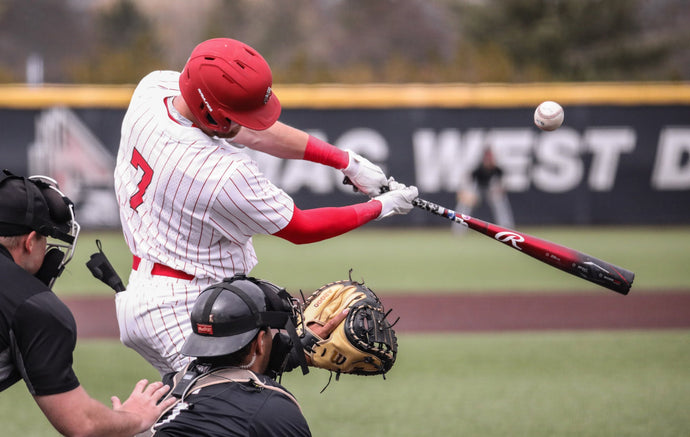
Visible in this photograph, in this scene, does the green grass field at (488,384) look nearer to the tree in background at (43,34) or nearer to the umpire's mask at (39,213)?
the umpire's mask at (39,213)

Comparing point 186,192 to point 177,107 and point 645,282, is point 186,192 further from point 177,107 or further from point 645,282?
point 645,282

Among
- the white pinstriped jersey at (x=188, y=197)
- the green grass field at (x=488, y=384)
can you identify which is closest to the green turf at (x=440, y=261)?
the green grass field at (x=488, y=384)

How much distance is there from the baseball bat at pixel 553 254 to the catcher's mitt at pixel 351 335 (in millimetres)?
692

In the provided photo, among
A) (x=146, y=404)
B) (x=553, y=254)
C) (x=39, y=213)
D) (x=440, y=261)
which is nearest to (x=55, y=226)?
(x=39, y=213)

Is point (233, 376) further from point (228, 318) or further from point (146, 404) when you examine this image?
point (146, 404)

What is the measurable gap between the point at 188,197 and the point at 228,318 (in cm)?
67

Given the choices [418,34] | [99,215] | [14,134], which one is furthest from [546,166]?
[418,34]

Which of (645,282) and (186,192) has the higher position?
(645,282)

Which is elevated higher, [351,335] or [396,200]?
[396,200]

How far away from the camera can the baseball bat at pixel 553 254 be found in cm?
426

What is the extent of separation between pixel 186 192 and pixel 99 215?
15584mm

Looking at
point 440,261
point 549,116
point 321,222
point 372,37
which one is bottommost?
point 321,222

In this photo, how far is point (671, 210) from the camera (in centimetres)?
1956

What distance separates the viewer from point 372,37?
5153 centimetres
